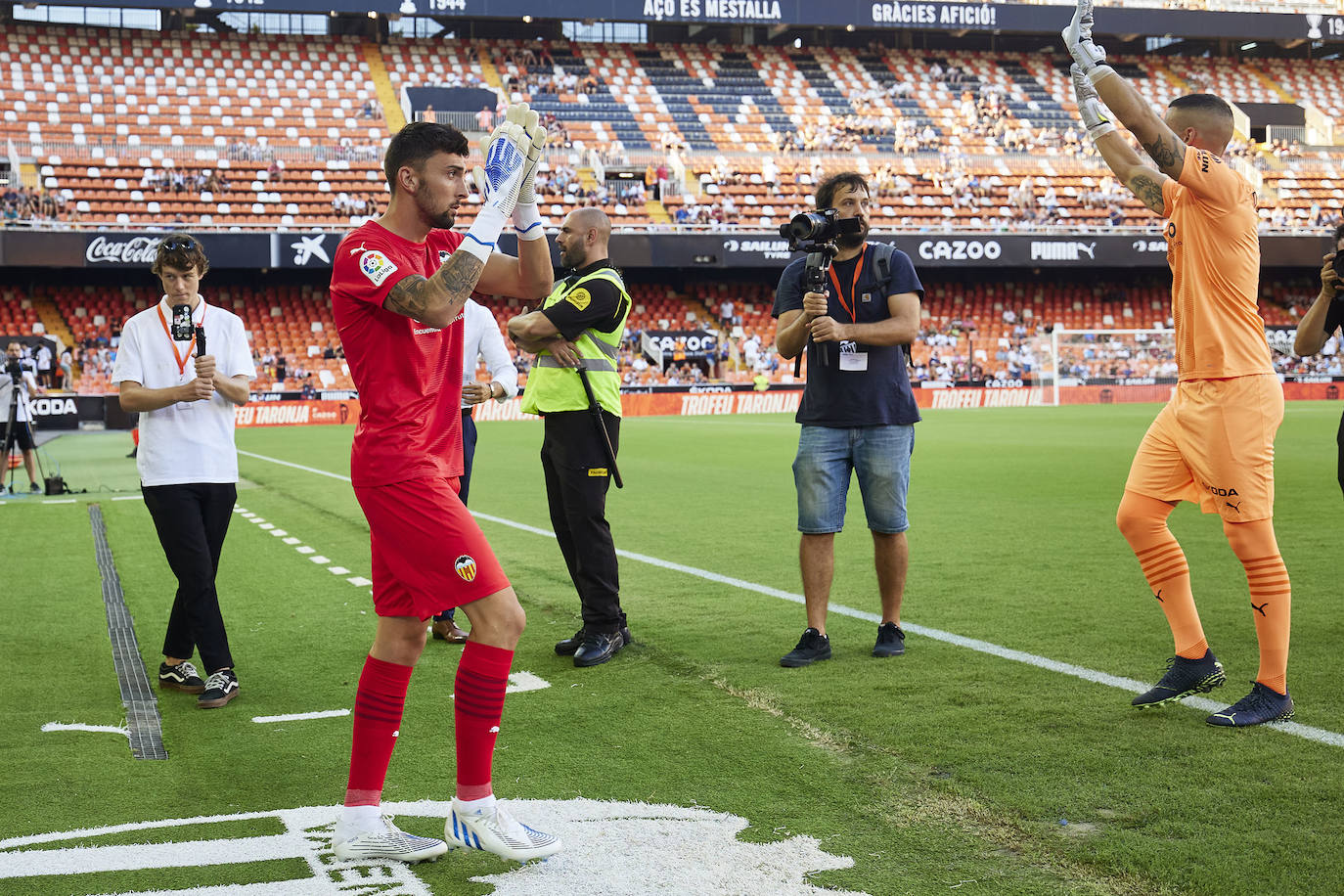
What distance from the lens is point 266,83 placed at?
44.4 m

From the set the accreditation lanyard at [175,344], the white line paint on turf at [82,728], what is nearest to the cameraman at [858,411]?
the accreditation lanyard at [175,344]

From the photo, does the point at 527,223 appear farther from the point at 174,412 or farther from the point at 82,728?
the point at 82,728

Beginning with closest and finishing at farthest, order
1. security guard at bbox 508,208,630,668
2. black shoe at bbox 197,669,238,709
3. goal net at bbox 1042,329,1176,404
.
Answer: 1. black shoe at bbox 197,669,238,709
2. security guard at bbox 508,208,630,668
3. goal net at bbox 1042,329,1176,404

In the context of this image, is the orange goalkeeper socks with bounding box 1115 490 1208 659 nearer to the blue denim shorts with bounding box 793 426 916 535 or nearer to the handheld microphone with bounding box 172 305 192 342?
the blue denim shorts with bounding box 793 426 916 535

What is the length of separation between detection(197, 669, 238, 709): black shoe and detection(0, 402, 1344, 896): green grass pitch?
8cm

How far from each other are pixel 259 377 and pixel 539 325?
3301 cm

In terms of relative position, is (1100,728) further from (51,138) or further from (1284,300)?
(1284,300)

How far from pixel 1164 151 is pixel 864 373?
6.05 ft

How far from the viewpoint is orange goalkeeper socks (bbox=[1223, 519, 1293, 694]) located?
4.47 metres

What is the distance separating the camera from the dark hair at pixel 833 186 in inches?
222

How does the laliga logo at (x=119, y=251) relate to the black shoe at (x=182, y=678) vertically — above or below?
above

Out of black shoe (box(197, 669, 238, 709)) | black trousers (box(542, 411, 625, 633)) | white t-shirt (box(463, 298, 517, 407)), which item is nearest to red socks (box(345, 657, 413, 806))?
black shoe (box(197, 669, 238, 709))

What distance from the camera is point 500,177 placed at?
347cm

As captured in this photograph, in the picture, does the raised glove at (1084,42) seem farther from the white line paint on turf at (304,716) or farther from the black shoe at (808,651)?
the white line paint on turf at (304,716)
